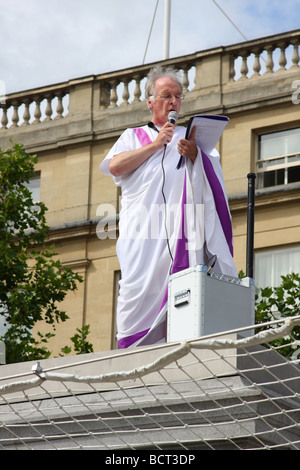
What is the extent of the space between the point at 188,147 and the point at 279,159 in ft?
47.7

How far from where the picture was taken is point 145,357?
8039 millimetres

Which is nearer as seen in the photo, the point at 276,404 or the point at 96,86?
the point at 276,404

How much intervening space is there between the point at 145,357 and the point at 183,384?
1.13 feet

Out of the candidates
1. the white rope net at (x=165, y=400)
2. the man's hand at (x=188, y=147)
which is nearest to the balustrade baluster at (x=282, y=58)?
the man's hand at (x=188, y=147)

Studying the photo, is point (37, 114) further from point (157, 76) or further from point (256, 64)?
point (157, 76)

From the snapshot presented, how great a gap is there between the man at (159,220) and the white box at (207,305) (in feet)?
2.49

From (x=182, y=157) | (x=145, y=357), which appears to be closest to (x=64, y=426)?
(x=145, y=357)

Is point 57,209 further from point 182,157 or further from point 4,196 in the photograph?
point 182,157

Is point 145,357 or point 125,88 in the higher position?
point 125,88

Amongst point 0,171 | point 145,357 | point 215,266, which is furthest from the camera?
point 0,171

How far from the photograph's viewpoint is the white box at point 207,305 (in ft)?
26.9

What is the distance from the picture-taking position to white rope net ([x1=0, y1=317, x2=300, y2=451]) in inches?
296

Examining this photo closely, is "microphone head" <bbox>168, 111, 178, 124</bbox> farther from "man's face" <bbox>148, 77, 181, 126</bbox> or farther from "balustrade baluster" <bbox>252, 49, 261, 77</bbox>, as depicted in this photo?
"balustrade baluster" <bbox>252, 49, 261, 77</bbox>

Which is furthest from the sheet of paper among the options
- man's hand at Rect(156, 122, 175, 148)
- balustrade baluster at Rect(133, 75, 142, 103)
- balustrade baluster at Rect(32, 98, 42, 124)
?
balustrade baluster at Rect(32, 98, 42, 124)
